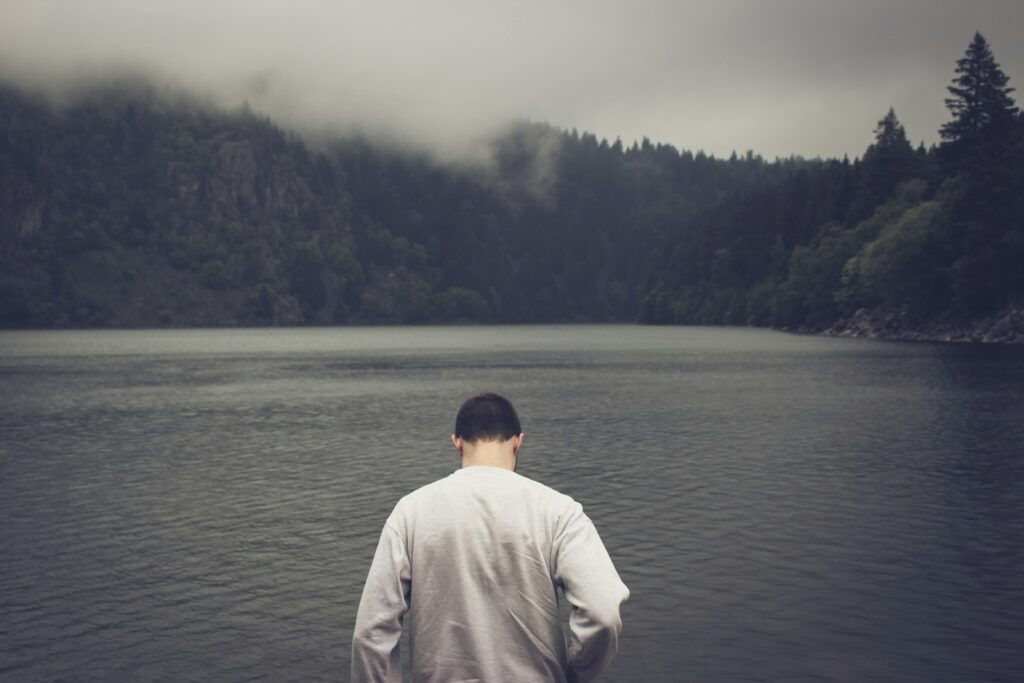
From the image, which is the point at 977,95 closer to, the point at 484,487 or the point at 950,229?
the point at 950,229

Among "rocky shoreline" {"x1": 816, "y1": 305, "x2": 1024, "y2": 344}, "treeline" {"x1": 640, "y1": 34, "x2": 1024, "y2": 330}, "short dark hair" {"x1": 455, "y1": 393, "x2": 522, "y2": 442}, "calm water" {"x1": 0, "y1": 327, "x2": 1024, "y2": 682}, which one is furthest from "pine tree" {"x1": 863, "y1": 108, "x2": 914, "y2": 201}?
"short dark hair" {"x1": 455, "y1": 393, "x2": 522, "y2": 442}

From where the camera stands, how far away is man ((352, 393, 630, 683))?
16.5ft

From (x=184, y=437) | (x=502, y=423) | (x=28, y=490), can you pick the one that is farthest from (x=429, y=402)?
(x=502, y=423)

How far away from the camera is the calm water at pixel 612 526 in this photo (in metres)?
13.5

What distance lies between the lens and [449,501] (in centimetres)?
514

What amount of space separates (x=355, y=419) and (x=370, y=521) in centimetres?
2452

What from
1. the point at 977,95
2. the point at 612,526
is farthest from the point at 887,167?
the point at 612,526

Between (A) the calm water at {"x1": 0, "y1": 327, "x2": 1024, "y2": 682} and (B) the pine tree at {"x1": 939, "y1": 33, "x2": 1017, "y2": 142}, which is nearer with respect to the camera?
(A) the calm water at {"x1": 0, "y1": 327, "x2": 1024, "y2": 682}

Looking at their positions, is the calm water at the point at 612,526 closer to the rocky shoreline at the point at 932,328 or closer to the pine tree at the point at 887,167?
the rocky shoreline at the point at 932,328

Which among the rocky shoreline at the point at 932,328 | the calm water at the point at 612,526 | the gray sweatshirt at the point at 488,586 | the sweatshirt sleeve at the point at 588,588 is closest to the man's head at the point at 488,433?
the gray sweatshirt at the point at 488,586

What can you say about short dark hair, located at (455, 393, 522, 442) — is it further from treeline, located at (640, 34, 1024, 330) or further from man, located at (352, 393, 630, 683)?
treeline, located at (640, 34, 1024, 330)

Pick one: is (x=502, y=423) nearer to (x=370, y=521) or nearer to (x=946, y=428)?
(x=370, y=521)

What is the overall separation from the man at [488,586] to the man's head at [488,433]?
6cm

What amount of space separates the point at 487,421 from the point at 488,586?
3.08 feet
